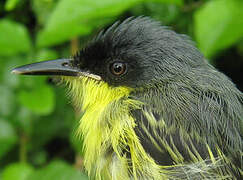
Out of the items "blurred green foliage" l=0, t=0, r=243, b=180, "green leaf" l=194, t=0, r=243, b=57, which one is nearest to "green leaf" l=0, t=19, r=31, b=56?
"blurred green foliage" l=0, t=0, r=243, b=180

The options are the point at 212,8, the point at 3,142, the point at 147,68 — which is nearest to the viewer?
the point at 147,68

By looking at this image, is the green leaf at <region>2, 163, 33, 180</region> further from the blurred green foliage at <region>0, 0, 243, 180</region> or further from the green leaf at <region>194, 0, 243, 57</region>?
the green leaf at <region>194, 0, 243, 57</region>

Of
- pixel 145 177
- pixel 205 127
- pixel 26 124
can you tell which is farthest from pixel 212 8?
pixel 26 124

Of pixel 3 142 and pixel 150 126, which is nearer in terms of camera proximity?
pixel 150 126

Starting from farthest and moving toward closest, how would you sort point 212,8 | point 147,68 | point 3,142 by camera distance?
point 3,142
point 212,8
point 147,68

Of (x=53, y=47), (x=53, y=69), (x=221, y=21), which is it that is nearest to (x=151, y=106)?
(x=53, y=69)

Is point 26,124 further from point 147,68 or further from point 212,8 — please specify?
point 212,8

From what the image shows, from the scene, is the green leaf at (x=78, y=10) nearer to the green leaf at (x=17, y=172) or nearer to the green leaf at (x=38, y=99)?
the green leaf at (x=38, y=99)

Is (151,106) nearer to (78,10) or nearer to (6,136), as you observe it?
(78,10)
